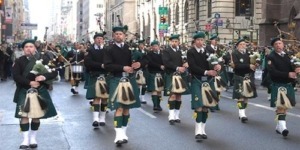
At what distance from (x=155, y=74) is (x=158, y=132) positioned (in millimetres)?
4173

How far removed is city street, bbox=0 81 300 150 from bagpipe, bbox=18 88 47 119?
794mm

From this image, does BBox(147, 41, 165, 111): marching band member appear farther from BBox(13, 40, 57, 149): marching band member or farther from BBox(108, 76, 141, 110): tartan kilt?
BBox(13, 40, 57, 149): marching band member

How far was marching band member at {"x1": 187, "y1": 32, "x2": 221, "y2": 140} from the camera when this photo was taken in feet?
33.2

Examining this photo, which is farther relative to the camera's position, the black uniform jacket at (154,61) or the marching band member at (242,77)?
the black uniform jacket at (154,61)

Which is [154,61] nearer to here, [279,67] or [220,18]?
[279,67]

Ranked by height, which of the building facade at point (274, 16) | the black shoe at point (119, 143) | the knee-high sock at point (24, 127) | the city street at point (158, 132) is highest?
the building facade at point (274, 16)

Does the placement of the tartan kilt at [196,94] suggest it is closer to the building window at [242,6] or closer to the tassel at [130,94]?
the tassel at [130,94]

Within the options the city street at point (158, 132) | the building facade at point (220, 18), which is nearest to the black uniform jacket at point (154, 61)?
the city street at point (158, 132)

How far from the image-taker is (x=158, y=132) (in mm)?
11117

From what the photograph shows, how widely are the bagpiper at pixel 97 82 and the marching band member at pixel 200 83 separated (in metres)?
2.35

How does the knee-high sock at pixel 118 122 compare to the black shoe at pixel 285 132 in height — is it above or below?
above

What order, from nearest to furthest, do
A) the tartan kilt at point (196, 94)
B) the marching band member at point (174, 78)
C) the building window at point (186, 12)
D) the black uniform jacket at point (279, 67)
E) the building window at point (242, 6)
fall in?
the tartan kilt at point (196, 94), the black uniform jacket at point (279, 67), the marching band member at point (174, 78), the building window at point (242, 6), the building window at point (186, 12)

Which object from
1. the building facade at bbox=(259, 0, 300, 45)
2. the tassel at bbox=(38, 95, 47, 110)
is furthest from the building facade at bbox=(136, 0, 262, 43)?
the tassel at bbox=(38, 95, 47, 110)

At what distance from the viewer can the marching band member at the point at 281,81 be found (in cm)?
1042
